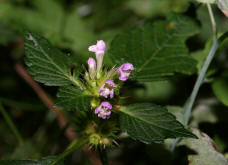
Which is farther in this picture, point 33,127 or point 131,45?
point 33,127

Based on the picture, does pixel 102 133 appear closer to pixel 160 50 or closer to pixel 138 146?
pixel 160 50

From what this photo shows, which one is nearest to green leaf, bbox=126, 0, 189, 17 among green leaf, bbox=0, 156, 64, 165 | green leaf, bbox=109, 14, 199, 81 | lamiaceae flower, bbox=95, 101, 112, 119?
green leaf, bbox=109, 14, 199, 81

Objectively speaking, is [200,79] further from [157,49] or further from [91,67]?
[91,67]

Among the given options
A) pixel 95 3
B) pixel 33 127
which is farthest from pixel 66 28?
pixel 33 127

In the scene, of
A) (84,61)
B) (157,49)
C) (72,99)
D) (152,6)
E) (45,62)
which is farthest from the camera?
(152,6)

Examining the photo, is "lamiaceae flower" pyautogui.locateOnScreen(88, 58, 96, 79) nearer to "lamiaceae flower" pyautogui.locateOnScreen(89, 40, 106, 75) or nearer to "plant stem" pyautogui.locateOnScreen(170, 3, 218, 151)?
"lamiaceae flower" pyautogui.locateOnScreen(89, 40, 106, 75)

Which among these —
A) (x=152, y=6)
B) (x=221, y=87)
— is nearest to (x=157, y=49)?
(x=221, y=87)
